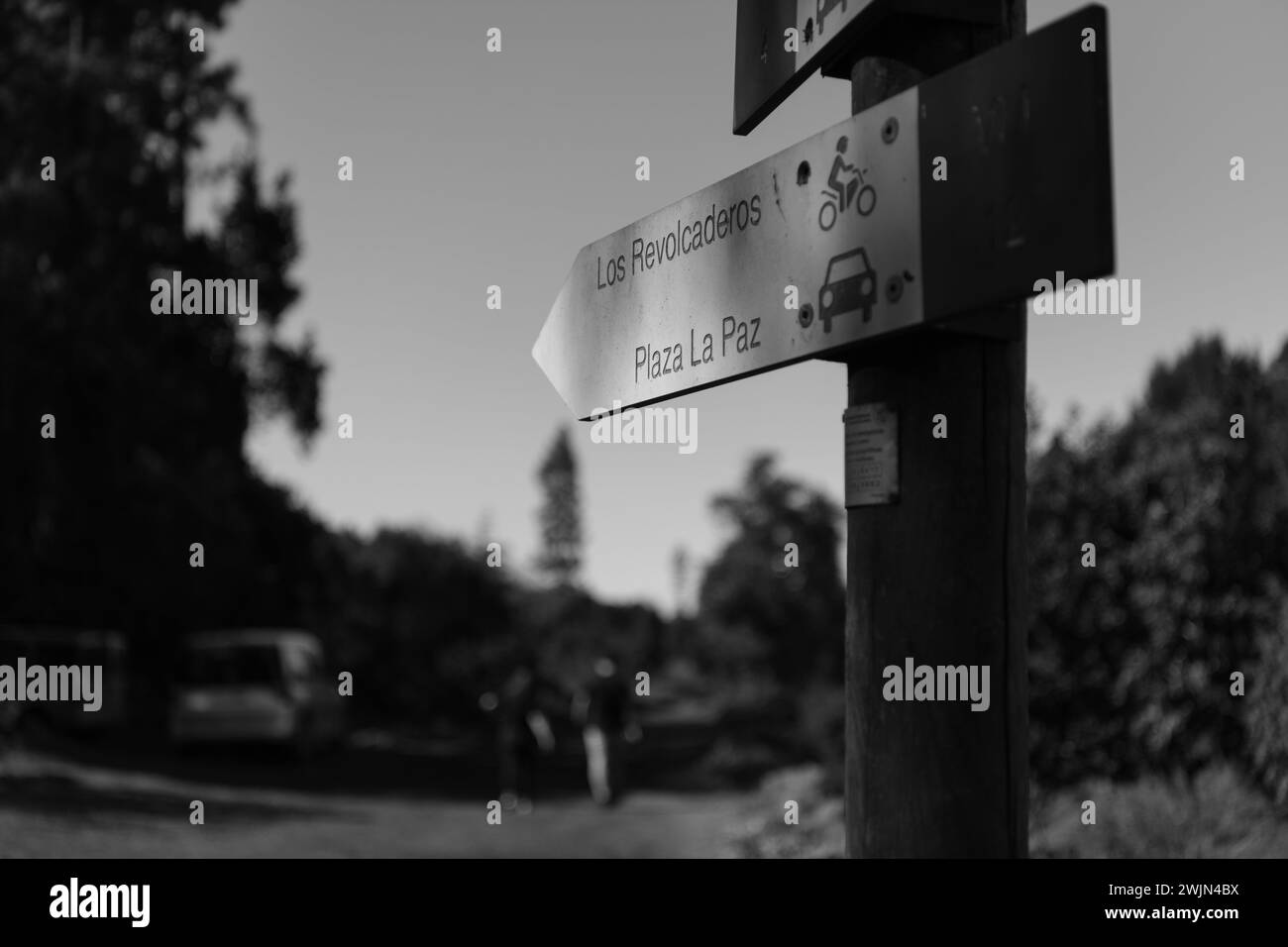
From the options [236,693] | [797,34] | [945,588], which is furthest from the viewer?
[236,693]

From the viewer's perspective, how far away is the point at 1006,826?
7.02 feet

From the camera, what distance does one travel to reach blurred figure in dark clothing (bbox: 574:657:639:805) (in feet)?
51.2

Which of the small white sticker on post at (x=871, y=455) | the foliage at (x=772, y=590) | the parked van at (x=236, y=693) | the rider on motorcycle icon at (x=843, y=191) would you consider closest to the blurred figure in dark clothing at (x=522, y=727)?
the parked van at (x=236, y=693)

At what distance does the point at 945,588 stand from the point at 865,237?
602mm

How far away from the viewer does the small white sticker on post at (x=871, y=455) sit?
2236mm

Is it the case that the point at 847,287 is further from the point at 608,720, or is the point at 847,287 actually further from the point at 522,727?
the point at 522,727

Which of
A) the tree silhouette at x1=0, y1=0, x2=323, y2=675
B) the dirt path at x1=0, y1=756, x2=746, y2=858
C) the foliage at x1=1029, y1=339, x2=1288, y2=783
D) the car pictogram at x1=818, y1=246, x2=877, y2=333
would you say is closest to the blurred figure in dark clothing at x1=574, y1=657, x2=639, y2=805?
the dirt path at x1=0, y1=756, x2=746, y2=858

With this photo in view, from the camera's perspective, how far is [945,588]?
215 centimetres

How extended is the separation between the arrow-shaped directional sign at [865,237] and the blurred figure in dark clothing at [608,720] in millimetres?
12833

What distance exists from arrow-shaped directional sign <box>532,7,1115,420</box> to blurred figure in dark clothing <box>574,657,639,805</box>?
1283cm

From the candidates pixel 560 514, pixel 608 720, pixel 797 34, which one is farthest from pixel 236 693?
pixel 560 514
